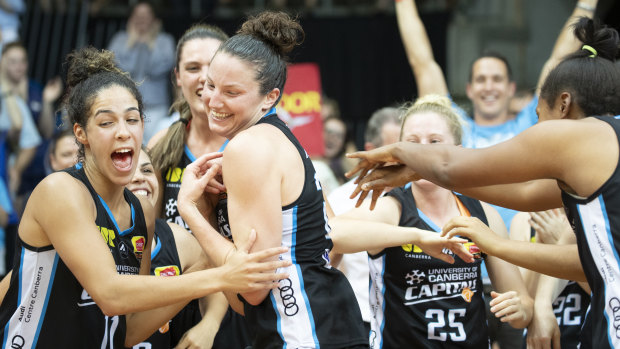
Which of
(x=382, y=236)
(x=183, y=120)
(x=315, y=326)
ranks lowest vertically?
(x=315, y=326)

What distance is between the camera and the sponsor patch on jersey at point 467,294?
382 centimetres

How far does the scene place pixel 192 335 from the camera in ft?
12.7

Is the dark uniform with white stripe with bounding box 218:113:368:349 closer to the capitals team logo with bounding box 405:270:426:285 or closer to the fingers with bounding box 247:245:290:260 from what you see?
the fingers with bounding box 247:245:290:260

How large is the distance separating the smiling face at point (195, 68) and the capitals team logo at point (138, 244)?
1053 mm

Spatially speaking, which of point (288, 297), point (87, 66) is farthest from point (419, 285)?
point (87, 66)

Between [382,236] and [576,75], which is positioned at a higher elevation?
[576,75]

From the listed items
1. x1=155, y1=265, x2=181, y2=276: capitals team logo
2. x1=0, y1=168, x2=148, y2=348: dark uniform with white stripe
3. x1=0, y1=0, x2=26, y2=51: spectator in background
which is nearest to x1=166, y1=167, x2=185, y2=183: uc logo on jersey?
x1=155, y1=265, x2=181, y2=276: capitals team logo

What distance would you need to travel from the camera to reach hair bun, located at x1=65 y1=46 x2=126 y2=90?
3.45 metres

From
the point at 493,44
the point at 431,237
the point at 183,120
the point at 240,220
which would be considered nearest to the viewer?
the point at 240,220

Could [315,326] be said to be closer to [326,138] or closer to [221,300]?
[221,300]

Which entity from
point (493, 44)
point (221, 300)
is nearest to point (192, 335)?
point (221, 300)

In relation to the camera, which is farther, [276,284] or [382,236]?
[382,236]

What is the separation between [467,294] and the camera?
151 inches

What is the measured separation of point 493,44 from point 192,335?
7.91 m
